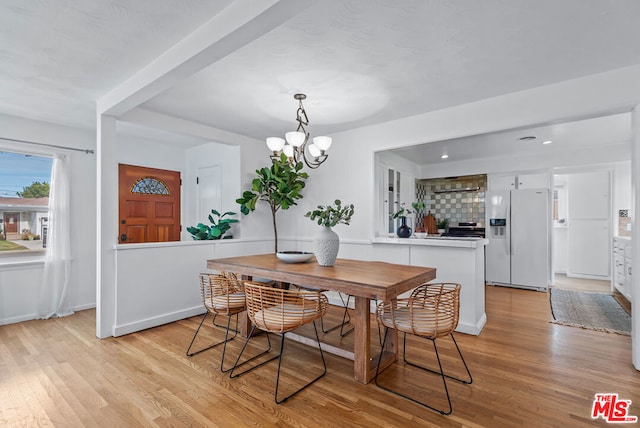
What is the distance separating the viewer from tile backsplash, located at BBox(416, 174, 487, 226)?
6633 millimetres

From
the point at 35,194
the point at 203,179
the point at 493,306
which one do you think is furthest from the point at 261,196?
the point at 493,306

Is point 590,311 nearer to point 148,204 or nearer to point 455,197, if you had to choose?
point 455,197

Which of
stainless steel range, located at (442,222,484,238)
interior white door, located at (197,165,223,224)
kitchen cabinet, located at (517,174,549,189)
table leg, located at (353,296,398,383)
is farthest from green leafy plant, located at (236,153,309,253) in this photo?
kitchen cabinet, located at (517,174,549,189)

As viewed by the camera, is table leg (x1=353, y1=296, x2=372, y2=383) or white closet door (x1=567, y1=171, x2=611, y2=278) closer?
table leg (x1=353, y1=296, x2=372, y2=383)

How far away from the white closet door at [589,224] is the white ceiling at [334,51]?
14.6 feet

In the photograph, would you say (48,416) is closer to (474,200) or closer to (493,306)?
(493,306)

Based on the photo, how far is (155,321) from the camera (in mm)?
3568

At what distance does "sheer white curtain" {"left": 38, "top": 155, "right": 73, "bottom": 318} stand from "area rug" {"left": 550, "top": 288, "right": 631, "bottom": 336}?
605cm

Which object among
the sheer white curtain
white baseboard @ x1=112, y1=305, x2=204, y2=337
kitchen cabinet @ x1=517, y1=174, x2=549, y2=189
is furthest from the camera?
kitchen cabinet @ x1=517, y1=174, x2=549, y2=189

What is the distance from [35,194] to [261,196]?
9.27 ft

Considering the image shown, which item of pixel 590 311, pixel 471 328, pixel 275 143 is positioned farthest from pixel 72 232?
pixel 590 311

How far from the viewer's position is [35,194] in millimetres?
3959

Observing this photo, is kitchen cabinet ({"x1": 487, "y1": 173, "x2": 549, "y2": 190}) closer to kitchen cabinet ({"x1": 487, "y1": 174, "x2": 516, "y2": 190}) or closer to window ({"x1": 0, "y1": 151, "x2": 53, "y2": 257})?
kitchen cabinet ({"x1": 487, "y1": 174, "x2": 516, "y2": 190})

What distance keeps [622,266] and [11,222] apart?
27.2ft
